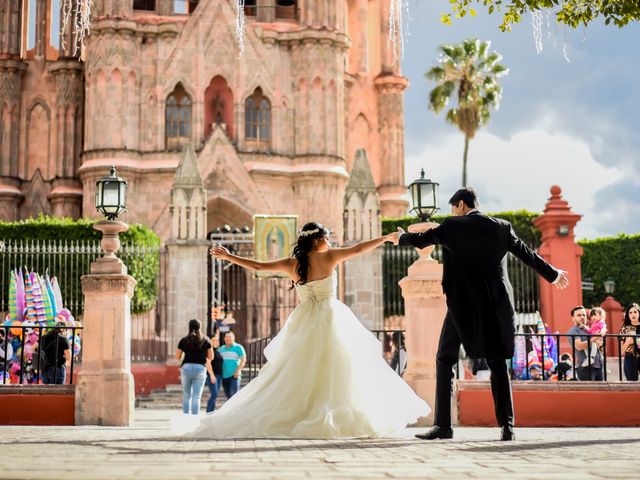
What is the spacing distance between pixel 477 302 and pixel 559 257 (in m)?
14.1

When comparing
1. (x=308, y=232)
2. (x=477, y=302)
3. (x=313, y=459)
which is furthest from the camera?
(x=308, y=232)

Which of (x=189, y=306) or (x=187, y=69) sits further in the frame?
(x=187, y=69)

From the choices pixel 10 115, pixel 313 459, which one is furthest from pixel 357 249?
pixel 10 115

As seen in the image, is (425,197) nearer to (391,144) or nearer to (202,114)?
(202,114)

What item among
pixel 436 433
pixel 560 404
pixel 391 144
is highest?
pixel 391 144

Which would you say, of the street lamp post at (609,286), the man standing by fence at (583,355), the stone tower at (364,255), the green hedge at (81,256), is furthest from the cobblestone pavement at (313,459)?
the street lamp post at (609,286)

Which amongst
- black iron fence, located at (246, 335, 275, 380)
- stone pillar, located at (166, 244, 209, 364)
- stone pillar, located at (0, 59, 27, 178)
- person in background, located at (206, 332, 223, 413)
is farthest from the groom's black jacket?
stone pillar, located at (0, 59, 27, 178)

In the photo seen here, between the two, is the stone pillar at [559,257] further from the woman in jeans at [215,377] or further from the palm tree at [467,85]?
the palm tree at [467,85]

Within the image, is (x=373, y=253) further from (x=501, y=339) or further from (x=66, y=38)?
(x=66, y=38)

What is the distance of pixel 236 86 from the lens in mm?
33688

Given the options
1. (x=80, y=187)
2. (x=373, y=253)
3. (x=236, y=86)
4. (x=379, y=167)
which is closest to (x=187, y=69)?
(x=236, y=86)

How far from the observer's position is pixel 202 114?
3347 centimetres

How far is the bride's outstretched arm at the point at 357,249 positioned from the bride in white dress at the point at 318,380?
1 centimetres

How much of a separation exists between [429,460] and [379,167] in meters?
33.1
